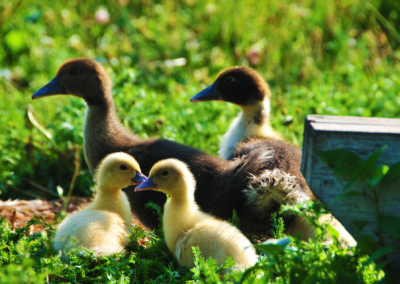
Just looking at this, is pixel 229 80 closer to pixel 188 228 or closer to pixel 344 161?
pixel 188 228

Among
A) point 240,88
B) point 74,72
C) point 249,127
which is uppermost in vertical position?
point 74,72

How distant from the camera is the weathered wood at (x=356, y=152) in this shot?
210 cm

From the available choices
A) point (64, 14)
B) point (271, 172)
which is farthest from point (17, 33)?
point (271, 172)

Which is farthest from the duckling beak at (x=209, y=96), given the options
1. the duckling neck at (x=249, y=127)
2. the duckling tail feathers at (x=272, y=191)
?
the duckling tail feathers at (x=272, y=191)

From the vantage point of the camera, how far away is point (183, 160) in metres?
3.34

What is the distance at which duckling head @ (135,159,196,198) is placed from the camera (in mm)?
2795

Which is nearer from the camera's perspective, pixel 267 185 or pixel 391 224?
pixel 391 224

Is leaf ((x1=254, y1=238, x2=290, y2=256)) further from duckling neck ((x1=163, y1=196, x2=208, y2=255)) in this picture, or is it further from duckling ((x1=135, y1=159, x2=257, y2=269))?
duckling neck ((x1=163, y1=196, x2=208, y2=255))

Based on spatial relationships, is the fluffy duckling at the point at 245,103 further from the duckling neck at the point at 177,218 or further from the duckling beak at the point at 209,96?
the duckling neck at the point at 177,218

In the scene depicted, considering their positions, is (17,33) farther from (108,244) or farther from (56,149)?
(108,244)

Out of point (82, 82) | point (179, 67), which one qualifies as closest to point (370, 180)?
point (82, 82)

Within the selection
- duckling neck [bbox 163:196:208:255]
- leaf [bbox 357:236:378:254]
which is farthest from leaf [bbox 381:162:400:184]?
duckling neck [bbox 163:196:208:255]

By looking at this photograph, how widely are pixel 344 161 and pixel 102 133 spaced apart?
7.74 ft

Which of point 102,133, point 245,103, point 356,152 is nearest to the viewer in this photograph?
point 356,152
